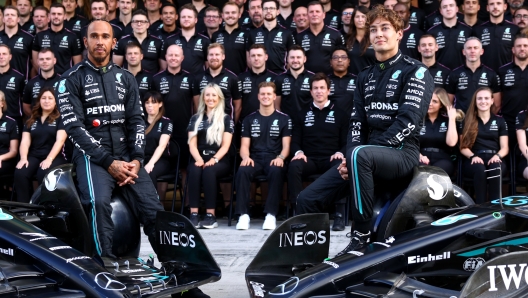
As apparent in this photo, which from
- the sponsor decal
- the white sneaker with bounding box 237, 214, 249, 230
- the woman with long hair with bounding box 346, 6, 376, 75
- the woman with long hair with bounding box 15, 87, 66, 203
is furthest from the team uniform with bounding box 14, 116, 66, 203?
the sponsor decal

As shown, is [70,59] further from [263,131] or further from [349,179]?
[349,179]

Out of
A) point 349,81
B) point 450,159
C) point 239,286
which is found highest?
point 349,81

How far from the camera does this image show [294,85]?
31.4 ft

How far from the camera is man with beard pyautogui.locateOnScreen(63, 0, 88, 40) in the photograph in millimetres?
11141

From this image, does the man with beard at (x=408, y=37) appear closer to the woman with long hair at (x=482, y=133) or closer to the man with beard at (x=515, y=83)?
the man with beard at (x=515, y=83)

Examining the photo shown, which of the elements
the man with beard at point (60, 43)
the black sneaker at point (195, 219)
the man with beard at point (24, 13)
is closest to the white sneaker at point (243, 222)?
the black sneaker at point (195, 219)

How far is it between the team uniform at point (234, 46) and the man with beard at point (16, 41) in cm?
263

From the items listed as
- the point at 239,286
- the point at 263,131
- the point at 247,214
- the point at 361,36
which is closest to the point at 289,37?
the point at 361,36

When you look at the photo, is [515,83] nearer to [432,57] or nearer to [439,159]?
[432,57]

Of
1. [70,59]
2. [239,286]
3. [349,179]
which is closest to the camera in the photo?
[349,179]

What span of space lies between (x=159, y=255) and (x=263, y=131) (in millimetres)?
3608

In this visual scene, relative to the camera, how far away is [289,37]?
10.1 m

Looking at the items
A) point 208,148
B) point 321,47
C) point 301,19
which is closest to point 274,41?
point 301,19

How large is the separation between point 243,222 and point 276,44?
2520 millimetres
